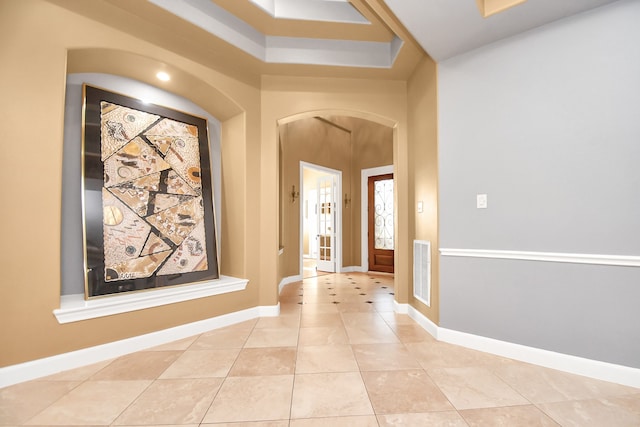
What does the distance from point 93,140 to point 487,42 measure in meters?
3.52

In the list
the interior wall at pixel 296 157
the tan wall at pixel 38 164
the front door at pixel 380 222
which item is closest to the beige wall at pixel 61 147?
the tan wall at pixel 38 164

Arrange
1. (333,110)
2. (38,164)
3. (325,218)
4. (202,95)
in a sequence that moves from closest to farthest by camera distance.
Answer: (38,164) → (202,95) → (333,110) → (325,218)

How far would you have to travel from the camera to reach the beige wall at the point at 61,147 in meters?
1.83

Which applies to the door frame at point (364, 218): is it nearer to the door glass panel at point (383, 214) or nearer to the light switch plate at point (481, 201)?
the door glass panel at point (383, 214)

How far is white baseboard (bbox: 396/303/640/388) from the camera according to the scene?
1.86 metres

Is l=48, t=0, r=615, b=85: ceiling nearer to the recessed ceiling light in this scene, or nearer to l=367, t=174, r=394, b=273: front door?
the recessed ceiling light

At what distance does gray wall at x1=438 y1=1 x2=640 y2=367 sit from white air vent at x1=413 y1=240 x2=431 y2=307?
25 centimetres

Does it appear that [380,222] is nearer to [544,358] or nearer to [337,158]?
[337,158]

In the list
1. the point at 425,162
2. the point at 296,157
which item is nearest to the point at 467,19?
the point at 425,162

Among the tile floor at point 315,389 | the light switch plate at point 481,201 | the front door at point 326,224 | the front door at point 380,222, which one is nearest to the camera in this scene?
the tile floor at point 315,389

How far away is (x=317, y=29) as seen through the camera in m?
2.84

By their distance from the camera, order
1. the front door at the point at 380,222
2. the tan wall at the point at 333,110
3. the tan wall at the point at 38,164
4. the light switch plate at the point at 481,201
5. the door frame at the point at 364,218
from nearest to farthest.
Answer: the tan wall at the point at 38,164 → the light switch plate at the point at 481,201 → the tan wall at the point at 333,110 → the front door at the point at 380,222 → the door frame at the point at 364,218

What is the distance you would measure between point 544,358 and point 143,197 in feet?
12.0

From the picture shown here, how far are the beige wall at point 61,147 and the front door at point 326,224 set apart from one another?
10.1 feet
